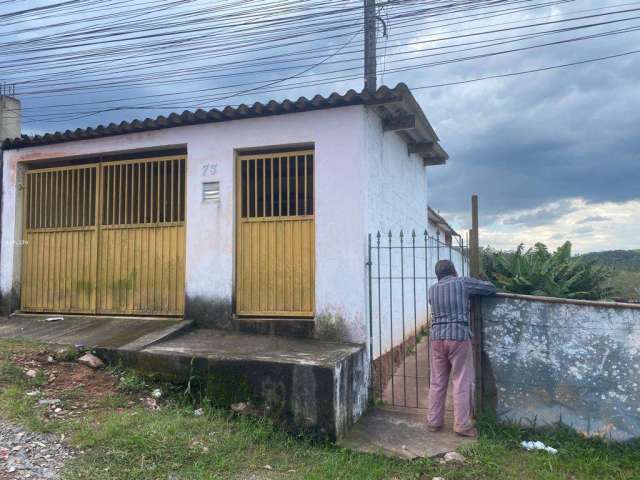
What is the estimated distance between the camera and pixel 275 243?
6000 millimetres

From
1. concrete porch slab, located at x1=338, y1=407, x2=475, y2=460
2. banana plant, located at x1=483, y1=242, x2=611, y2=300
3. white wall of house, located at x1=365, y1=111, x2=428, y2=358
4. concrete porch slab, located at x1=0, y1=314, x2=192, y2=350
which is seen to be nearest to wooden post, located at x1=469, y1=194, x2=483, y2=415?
concrete porch slab, located at x1=338, y1=407, x2=475, y2=460

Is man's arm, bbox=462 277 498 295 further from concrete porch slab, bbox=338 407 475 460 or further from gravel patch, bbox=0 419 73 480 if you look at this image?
gravel patch, bbox=0 419 73 480

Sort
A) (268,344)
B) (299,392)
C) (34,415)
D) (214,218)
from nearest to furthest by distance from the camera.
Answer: (34,415), (299,392), (268,344), (214,218)

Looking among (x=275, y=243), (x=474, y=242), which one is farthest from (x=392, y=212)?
(x=474, y=242)

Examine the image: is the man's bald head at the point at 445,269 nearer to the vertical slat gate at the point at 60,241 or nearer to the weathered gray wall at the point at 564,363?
the weathered gray wall at the point at 564,363

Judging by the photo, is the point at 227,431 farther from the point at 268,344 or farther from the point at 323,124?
the point at 323,124

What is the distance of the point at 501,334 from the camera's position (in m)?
4.69

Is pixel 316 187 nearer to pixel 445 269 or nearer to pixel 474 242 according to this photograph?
pixel 445 269

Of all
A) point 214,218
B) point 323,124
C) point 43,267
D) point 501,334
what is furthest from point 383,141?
point 43,267

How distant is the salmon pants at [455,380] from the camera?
4.54 m

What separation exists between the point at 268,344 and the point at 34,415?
2.27m

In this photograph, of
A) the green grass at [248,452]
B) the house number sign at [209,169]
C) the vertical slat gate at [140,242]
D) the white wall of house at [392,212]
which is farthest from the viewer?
the vertical slat gate at [140,242]

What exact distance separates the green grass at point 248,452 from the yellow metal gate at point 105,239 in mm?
2235

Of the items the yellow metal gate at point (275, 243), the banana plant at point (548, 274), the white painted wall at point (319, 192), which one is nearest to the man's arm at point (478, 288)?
the white painted wall at point (319, 192)
